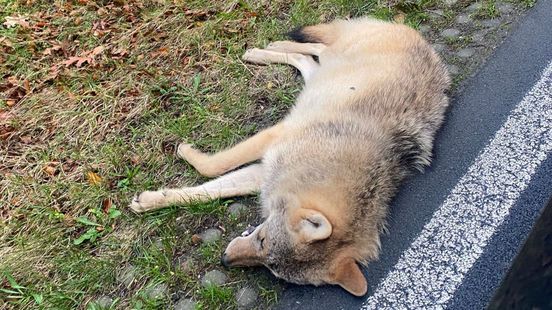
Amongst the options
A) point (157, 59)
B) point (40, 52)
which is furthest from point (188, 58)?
point (40, 52)

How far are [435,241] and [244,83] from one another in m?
2.21

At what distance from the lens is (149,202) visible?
3971mm

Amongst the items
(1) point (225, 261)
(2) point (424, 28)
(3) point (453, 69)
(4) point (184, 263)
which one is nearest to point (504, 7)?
(2) point (424, 28)

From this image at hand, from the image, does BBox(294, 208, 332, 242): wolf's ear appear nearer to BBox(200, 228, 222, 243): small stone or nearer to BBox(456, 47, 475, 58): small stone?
BBox(200, 228, 222, 243): small stone

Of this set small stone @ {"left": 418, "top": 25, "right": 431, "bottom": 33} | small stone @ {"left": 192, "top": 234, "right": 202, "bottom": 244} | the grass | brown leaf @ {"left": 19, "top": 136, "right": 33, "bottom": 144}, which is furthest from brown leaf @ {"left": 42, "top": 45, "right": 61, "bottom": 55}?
small stone @ {"left": 418, "top": 25, "right": 431, "bottom": 33}

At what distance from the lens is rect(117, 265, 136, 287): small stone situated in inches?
142

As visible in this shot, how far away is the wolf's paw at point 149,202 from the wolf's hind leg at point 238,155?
399 millimetres

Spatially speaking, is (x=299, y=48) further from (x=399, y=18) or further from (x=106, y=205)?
(x=106, y=205)

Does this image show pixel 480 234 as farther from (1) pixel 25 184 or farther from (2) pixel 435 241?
(1) pixel 25 184

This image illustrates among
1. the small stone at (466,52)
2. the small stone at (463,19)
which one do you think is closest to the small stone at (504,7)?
the small stone at (463,19)

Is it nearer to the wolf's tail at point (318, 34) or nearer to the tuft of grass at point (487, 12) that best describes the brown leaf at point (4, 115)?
the wolf's tail at point (318, 34)

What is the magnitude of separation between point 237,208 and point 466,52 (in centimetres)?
255

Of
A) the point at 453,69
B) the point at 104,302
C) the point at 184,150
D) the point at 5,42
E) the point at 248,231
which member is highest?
the point at 5,42

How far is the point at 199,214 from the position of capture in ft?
13.1
